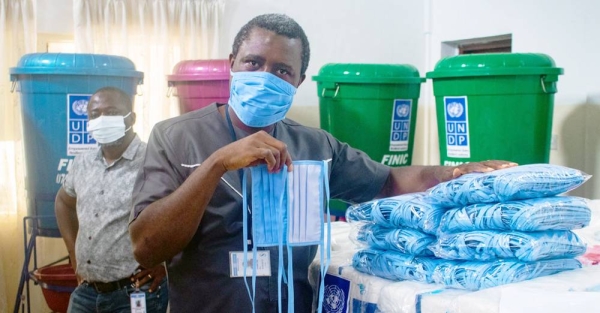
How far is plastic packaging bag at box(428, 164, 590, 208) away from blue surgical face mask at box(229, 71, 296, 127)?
0.46 m

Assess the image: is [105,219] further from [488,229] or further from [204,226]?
[488,229]

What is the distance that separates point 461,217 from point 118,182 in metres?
1.80

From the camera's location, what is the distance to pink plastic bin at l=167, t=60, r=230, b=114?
11.5 feet

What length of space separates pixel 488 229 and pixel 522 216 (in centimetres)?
10

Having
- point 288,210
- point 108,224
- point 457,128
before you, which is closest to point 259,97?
point 288,210

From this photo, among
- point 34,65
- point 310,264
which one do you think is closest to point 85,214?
point 34,65

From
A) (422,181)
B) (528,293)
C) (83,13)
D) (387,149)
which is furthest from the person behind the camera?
(83,13)

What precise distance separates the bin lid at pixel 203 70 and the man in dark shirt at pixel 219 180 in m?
1.72

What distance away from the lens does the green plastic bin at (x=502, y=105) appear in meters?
2.94

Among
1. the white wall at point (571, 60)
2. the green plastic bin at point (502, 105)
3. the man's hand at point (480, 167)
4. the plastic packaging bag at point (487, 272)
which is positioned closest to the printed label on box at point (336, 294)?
the plastic packaging bag at point (487, 272)

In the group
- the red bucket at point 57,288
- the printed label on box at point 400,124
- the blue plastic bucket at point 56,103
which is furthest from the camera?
the printed label on box at point 400,124

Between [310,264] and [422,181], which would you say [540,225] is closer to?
[422,181]

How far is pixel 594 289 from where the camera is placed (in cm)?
149

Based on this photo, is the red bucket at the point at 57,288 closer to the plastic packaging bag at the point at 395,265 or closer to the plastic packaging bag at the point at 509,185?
the plastic packaging bag at the point at 395,265
